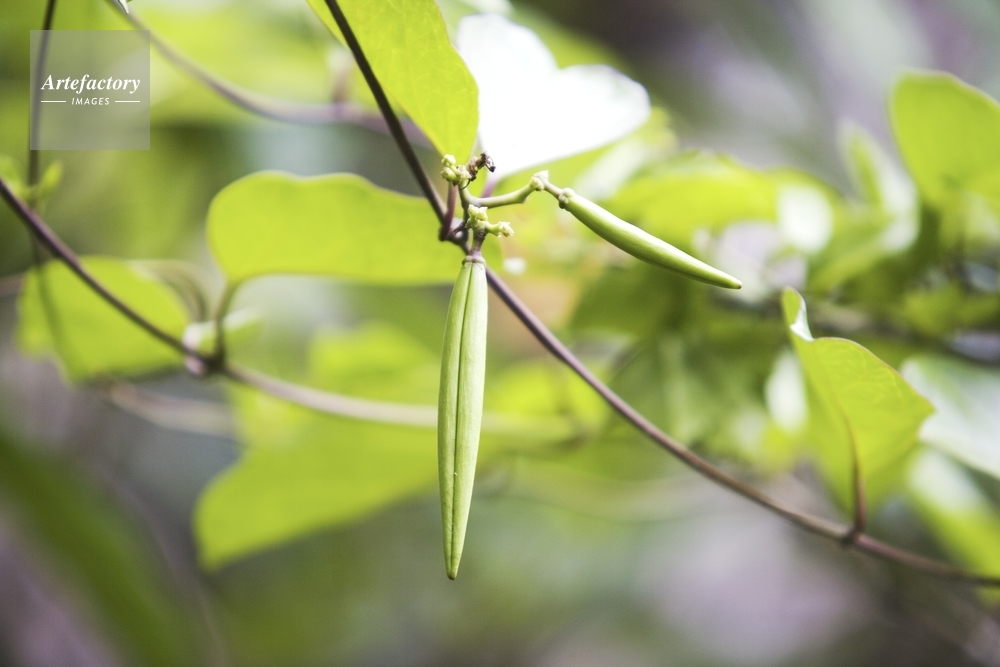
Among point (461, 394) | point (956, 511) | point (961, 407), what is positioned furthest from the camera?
point (956, 511)

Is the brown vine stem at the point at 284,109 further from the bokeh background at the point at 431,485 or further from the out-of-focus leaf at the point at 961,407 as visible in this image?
the out-of-focus leaf at the point at 961,407

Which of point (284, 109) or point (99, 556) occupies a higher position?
point (284, 109)

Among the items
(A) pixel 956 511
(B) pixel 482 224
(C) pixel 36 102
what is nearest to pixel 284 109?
(C) pixel 36 102

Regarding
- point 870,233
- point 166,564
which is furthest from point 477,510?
point 870,233

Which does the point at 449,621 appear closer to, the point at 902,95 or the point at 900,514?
the point at 900,514

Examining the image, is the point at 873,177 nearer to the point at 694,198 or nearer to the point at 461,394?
the point at 694,198

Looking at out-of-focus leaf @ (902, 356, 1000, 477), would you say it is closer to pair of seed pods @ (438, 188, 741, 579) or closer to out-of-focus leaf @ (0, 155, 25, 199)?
pair of seed pods @ (438, 188, 741, 579)
